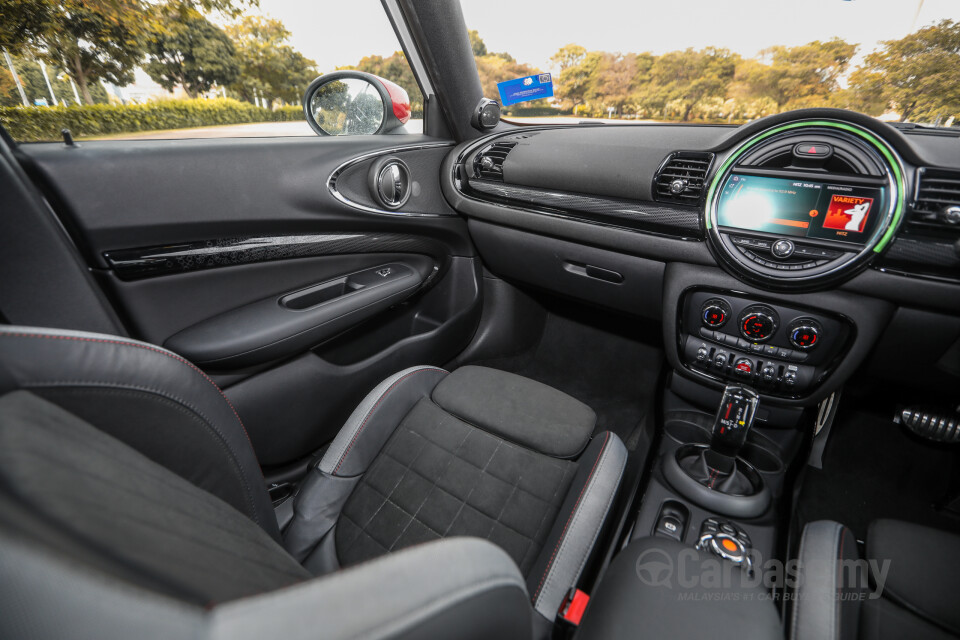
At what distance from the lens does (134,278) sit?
129 centimetres

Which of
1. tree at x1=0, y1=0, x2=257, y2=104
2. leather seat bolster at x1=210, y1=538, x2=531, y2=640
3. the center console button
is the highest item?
tree at x1=0, y1=0, x2=257, y2=104

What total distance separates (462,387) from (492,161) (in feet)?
3.16

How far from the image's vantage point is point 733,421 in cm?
134

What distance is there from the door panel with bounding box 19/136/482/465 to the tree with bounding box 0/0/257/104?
22cm

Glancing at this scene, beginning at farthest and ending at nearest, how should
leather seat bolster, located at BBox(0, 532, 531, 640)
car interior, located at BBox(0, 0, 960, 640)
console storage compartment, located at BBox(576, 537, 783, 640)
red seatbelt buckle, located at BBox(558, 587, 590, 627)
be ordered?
red seatbelt buckle, located at BBox(558, 587, 590, 627) → console storage compartment, located at BBox(576, 537, 783, 640) → car interior, located at BBox(0, 0, 960, 640) → leather seat bolster, located at BBox(0, 532, 531, 640)

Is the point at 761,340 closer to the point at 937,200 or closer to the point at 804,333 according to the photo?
the point at 804,333

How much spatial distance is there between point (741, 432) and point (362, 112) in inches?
73.5

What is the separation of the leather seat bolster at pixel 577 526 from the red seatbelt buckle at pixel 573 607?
0.06 feet

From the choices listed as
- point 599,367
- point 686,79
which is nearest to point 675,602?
point 686,79

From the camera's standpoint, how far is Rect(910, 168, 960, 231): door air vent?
3.52ft

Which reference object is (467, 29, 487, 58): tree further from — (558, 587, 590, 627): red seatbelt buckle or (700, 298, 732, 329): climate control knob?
(558, 587, 590, 627): red seatbelt buckle

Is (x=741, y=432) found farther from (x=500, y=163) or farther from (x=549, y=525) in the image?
(x=500, y=163)

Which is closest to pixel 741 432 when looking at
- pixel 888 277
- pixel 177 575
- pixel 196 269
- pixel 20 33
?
pixel 888 277

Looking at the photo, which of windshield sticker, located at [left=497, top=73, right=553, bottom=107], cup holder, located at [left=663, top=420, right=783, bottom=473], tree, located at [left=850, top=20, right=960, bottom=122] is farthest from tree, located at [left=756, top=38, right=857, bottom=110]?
cup holder, located at [left=663, top=420, right=783, bottom=473]
